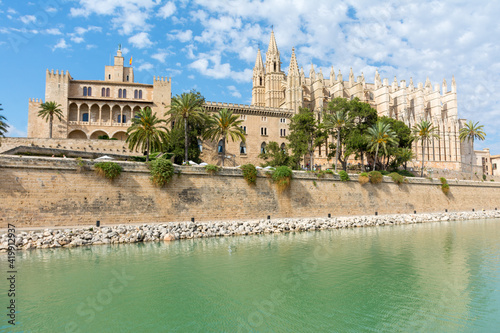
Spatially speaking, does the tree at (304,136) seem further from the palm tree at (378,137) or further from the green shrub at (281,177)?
the green shrub at (281,177)

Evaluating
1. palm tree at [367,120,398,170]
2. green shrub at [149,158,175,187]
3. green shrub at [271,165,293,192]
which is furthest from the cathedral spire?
green shrub at [149,158,175,187]

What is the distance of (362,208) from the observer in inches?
1294

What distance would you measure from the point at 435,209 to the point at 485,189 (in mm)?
10659

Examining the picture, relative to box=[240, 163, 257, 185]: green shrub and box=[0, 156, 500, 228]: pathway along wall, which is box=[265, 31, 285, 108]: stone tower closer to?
box=[0, 156, 500, 228]: pathway along wall

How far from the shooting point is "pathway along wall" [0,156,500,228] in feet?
66.8

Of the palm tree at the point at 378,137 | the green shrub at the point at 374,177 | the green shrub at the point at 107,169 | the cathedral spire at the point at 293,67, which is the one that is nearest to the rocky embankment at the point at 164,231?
the green shrub at the point at 107,169

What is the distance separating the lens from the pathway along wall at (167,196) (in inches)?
802

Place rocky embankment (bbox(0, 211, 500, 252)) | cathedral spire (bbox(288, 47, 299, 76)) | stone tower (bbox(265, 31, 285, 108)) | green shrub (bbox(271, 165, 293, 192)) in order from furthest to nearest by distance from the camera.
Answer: stone tower (bbox(265, 31, 285, 108)) → cathedral spire (bbox(288, 47, 299, 76)) → green shrub (bbox(271, 165, 293, 192)) → rocky embankment (bbox(0, 211, 500, 252))

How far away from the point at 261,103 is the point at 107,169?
53650 millimetres

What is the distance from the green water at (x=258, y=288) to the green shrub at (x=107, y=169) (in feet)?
18.7

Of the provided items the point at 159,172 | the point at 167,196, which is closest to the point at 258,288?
the point at 167,196

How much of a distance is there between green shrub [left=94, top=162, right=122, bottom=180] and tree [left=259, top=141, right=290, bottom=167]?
1007 inches

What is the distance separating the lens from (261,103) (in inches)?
2879

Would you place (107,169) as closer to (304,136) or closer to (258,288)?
(258,288)
